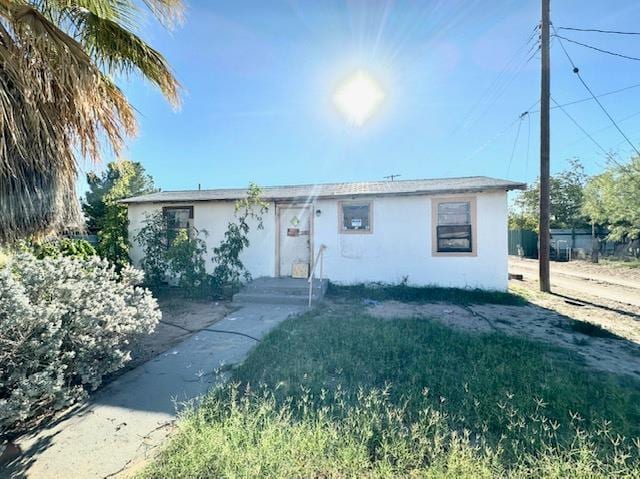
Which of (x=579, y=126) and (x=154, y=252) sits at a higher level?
(x=579, y=126)

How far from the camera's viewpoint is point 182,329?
5.43 metres

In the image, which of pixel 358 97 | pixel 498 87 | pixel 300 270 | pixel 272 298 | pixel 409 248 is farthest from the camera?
pixel 498 87

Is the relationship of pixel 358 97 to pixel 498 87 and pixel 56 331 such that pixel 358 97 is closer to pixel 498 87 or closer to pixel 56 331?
pixel 498 87

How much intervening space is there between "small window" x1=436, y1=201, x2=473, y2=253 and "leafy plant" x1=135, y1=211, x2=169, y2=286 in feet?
25.7

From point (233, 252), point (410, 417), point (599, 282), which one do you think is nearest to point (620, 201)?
point (599, 282)

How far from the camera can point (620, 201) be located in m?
16.4

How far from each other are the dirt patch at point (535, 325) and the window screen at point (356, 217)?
2443mm

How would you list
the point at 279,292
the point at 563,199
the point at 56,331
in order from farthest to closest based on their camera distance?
the point at 563,199, the point at 279,292, the point at 56,331

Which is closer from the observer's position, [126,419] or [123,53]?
[126,419]

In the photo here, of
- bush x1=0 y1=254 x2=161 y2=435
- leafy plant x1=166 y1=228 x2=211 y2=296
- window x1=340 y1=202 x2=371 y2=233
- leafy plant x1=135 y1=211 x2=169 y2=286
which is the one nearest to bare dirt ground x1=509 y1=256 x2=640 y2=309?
window x1=340 y1=202 x2=371 y2=233

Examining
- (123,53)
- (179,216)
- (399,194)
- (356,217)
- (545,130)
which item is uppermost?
(545,130)

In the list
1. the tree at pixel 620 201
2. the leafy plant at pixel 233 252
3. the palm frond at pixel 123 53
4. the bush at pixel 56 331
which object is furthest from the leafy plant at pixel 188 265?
the tree at pixel 620 201

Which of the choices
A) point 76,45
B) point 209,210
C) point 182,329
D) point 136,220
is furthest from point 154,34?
point 136,220

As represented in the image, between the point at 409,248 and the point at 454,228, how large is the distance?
134 cm
